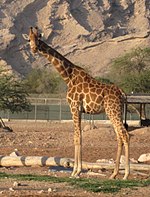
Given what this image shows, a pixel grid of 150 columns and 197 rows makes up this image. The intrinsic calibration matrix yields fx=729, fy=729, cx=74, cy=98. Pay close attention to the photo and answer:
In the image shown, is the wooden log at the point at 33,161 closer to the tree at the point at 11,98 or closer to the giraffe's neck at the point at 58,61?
the giraffe's neck at the point at 58,61

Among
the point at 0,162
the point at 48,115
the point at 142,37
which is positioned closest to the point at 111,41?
the point at 142,37

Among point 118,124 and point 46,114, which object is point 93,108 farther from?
point 46,114

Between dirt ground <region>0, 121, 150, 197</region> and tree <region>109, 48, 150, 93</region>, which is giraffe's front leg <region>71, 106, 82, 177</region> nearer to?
dirt ground <region>0, 121, 150, 197</region>

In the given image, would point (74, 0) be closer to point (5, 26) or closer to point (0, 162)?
point (5, 26)

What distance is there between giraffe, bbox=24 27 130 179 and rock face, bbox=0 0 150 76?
88372mm

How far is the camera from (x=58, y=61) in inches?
674

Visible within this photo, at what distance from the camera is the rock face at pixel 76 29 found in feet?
360

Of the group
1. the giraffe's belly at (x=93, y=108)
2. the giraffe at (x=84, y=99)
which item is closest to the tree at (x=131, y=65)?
the giraffe at (x=84, y=99)

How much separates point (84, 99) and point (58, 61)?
1.15m

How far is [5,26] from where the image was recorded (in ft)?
358

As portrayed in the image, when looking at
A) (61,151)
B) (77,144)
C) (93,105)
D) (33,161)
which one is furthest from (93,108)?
(61,151)

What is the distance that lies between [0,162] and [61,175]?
295cm

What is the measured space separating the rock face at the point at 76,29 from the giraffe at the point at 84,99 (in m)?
88.4

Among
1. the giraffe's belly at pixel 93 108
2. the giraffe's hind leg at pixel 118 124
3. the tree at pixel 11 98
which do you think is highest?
the tree at pixel 11 98
